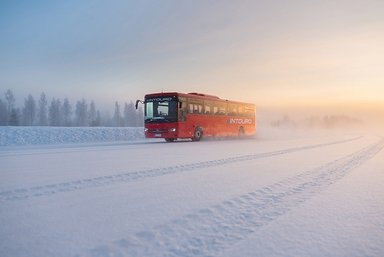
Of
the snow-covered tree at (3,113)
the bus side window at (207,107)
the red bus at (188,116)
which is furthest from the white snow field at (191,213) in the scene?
the snow-covered tree at (3,113)

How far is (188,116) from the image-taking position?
24344 mm

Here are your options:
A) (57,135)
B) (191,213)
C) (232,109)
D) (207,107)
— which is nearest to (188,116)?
(207,107)

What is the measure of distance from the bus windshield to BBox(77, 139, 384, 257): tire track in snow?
56.2ft

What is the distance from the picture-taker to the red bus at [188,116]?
76.7 ft

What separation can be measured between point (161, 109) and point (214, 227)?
64.7ft

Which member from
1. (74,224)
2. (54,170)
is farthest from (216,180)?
(54,170)

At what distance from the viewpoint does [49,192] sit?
245 inches

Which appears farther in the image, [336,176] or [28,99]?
[28,99]

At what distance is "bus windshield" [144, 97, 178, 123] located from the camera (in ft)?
76.7

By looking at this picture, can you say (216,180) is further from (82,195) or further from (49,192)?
(49,192)

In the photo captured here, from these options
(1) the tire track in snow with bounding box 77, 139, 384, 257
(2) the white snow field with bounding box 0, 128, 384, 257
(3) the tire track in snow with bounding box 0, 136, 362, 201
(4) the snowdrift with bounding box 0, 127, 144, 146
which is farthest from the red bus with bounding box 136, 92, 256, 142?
(1) the tire track in snow with bounding box 77, 139, 384, 257

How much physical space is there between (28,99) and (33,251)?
10629 cm

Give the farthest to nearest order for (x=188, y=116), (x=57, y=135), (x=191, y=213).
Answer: (x=57, y=135) → (x=188, y=116) → (x=191, y=213)

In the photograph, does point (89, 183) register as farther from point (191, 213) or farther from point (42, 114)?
point (42, 114)
